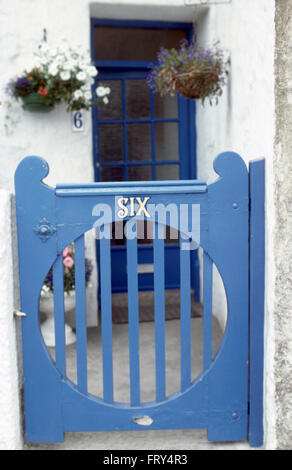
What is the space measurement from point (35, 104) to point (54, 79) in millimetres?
243

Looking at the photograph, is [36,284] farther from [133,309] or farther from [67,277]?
[67,277]

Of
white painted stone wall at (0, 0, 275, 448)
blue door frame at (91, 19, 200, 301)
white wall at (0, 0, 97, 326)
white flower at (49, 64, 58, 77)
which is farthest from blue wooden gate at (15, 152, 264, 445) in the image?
blue door frame at (91, 19, 200, 301)

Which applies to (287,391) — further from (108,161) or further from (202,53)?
(108,161)

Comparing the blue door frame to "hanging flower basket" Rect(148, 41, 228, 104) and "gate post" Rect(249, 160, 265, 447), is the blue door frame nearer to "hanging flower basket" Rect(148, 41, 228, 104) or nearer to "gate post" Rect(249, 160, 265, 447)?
"hanging flower basket" Rect(148, 41, 228, 104)

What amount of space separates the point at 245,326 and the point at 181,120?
2935 millimetres

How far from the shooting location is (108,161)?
4.57 meters

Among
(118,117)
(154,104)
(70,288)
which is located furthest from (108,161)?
(70,288)

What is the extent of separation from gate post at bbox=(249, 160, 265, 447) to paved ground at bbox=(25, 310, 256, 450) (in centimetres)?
15

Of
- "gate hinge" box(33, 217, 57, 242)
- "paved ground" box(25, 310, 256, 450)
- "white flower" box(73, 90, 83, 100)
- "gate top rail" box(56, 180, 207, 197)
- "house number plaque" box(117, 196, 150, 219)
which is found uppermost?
"white flower" box(73, 90, 83, 100)

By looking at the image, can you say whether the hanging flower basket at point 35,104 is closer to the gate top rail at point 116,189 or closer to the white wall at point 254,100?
the white wall at point 254,100

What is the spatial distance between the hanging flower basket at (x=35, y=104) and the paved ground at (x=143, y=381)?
183cm

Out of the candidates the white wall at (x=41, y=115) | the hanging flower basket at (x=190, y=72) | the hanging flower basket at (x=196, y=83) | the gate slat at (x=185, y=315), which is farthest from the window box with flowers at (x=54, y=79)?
the gate slat at (x=185, y=315)

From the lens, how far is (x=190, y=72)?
3158 millimetres

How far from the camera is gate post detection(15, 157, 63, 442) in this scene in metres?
1.95
